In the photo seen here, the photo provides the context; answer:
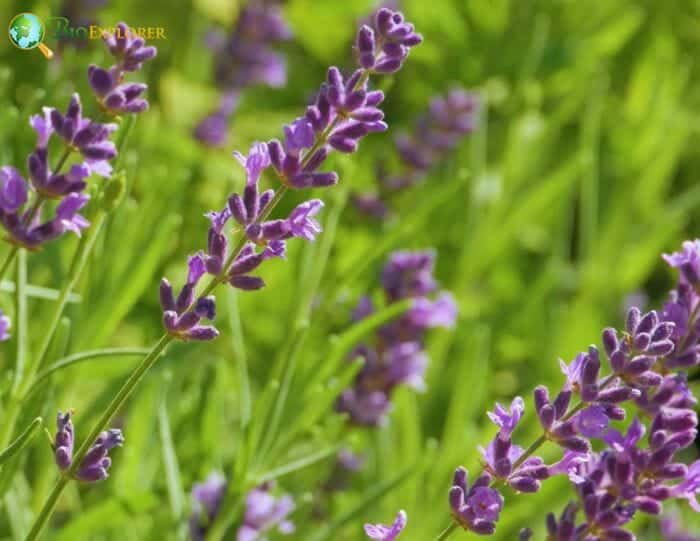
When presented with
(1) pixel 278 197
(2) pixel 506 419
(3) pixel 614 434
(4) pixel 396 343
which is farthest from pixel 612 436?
(4) pixel 396 343

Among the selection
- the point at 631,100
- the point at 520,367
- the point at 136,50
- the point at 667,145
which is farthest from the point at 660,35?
the point at 136,50

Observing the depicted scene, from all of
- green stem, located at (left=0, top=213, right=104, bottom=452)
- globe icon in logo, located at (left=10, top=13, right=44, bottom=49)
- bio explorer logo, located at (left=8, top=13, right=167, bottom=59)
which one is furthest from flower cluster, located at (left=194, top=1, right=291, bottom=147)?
green stem, located at (left=0, top=213, right=104, bottom=452)

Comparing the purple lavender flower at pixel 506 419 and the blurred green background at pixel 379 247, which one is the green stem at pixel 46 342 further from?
the purple lavender flower at pixel 506 419

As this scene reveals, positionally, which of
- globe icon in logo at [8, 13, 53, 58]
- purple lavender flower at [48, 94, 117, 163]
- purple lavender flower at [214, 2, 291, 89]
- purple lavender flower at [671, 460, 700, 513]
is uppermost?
→ purple lavender flower at [214, 2, 291, 89]

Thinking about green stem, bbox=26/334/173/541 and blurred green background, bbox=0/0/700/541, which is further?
blurred green background, bbox=0/0/700/541

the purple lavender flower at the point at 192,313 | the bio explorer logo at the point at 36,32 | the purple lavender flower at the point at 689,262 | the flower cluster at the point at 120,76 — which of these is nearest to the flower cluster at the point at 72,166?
the flower cluster at the point at 120,76

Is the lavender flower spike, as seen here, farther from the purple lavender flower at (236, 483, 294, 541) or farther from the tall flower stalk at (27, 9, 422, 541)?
the purple lavender flower at (236, 483, 294, 541)

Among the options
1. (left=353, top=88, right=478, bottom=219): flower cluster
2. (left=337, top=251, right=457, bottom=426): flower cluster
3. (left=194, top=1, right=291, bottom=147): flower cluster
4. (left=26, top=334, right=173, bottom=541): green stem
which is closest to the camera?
(left=26, top=334, right=173, bottom=541): green stem

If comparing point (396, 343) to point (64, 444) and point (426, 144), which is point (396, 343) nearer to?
point (426, 144)
